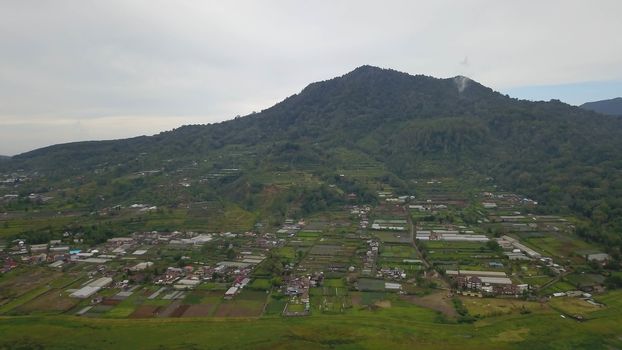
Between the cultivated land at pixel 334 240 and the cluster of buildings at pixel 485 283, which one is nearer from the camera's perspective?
the cultivated land at pixel 334 240

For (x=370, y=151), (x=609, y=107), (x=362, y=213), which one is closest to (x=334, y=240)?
(x=362, y=213)

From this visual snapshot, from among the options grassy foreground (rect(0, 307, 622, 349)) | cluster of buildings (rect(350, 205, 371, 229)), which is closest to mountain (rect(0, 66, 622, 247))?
cluster of buildings (rect(350, 205, 371, 229))

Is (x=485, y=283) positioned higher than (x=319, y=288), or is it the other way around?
(x=319, y=288)

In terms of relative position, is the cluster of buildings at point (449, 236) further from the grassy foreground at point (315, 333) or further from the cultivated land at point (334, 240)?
the grassy foreground at point (315, 333)

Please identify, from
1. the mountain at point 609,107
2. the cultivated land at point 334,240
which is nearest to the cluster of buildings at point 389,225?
the cultivated land at point 334,240

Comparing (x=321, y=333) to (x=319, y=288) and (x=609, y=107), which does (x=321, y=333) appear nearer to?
(x=319, y=288)

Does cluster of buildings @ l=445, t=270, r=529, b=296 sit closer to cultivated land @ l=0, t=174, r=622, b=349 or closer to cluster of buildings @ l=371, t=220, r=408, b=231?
cultivated land @ l=0, t=174, r=622, b=349
